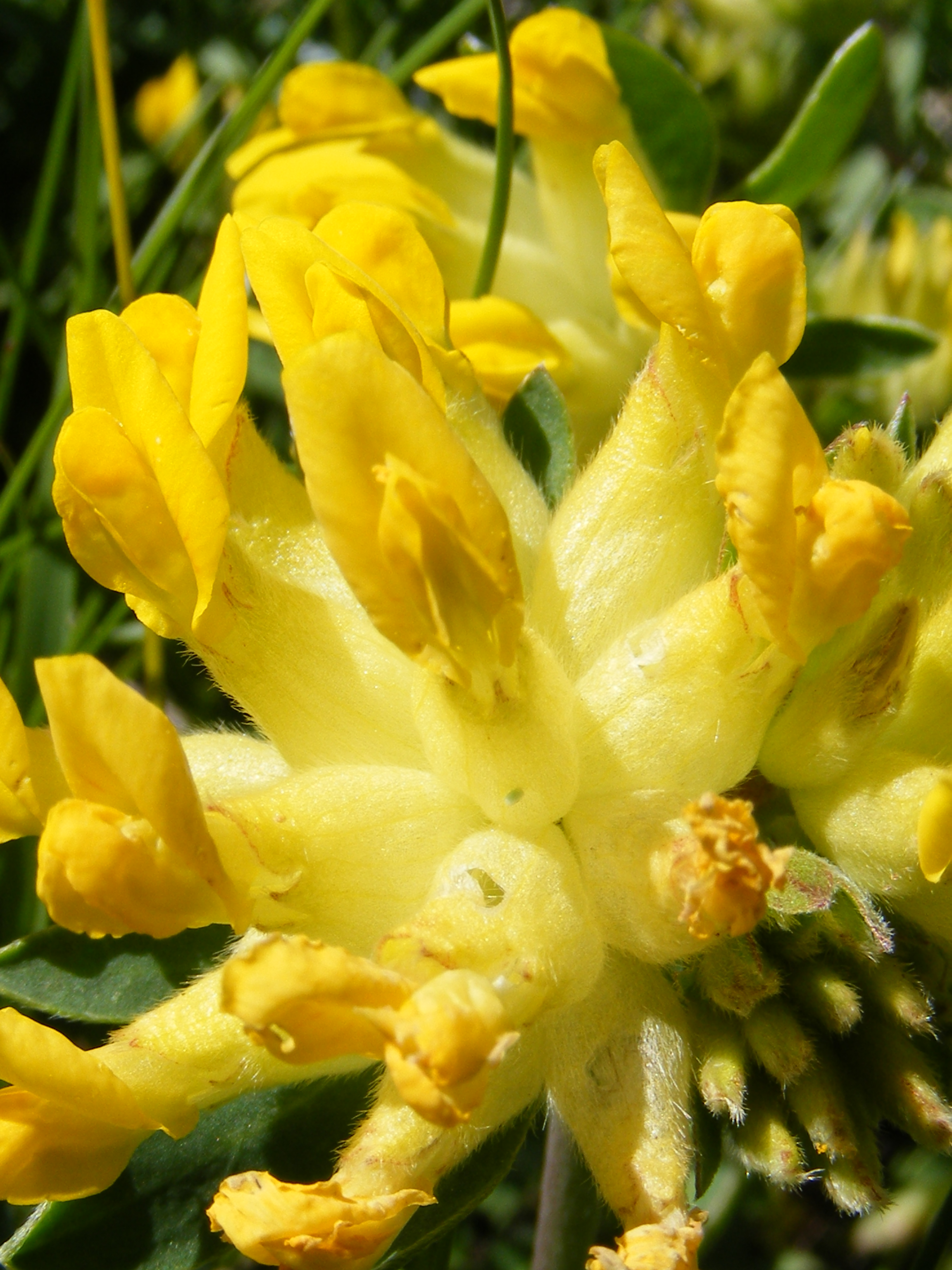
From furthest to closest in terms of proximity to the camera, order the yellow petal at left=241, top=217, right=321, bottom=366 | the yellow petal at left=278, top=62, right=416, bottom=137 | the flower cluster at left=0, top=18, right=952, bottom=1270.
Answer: the yellow petal at left=278, top=62, right=416, bottom=137 < the yellow petal at left=241, top=217, right=321, bottom=366 < the flower cluster at left=0, top=18, right=952, bottom=1270

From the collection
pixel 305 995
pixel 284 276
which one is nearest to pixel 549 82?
pixel 284 276

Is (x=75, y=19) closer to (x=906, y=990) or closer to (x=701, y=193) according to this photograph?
(x=701, y=193)

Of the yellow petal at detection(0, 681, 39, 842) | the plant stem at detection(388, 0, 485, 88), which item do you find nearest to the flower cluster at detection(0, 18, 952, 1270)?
the yellow petal at detection(0, 681, 39, 842)

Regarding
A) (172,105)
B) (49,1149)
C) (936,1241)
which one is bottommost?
(936,1241)

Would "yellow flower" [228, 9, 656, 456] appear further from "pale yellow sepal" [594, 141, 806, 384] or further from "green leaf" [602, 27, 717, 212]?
"pale yellow sepal" [594, 141, 806, 384]

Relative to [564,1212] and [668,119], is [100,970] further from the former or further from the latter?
[668,119]

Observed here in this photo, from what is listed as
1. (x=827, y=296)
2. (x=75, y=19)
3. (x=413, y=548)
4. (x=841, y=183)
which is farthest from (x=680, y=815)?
(x=75, y=19)
